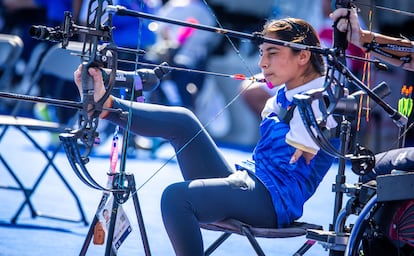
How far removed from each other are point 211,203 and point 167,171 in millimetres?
4017

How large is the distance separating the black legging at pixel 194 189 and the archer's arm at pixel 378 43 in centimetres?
64

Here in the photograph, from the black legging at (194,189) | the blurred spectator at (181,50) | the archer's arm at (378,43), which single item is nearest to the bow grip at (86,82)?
the black legging at (194,189)

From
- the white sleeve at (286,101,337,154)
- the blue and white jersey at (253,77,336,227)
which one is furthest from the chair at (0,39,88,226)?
the white sleeve at (286,101,337,154)

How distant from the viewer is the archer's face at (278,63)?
3.61 meters

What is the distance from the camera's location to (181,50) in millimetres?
8609

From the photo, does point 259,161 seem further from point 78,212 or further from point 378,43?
point 78,212

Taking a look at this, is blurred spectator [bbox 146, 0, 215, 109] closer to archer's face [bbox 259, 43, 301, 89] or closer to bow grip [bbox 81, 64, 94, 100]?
archer's face [bbox 259, 43, 301, 89]

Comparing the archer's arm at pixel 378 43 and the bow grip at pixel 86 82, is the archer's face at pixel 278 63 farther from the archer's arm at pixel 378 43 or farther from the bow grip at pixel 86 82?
the bow grip at pixel 86 82

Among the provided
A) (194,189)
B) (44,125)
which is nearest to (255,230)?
(194,189)

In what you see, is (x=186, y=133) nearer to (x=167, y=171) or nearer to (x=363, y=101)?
(x=363, y=101)

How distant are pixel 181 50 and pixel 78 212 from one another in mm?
3241

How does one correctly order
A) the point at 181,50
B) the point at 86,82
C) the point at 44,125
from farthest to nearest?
1. the point at 181,50
2. the point at 44,125
3. the point at 86,82

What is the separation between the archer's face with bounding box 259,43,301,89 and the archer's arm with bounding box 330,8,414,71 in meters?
0.34

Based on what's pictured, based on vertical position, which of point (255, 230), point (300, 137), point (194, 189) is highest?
point (300, 137)
